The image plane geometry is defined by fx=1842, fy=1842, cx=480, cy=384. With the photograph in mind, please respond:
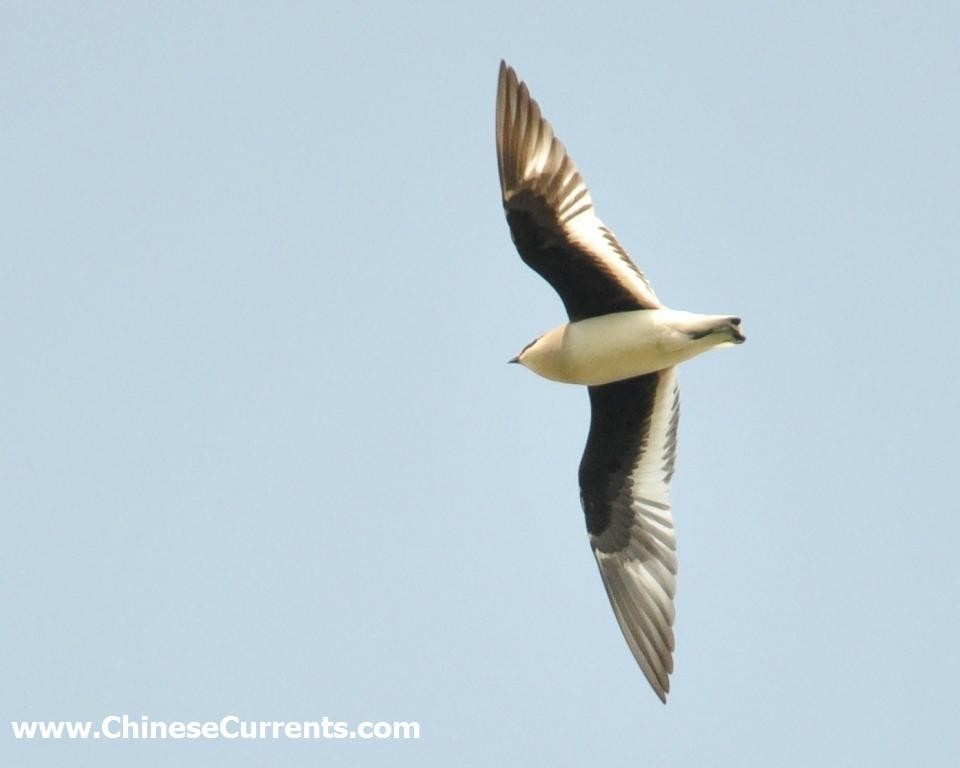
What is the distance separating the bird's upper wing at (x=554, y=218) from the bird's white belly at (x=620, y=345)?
183mm

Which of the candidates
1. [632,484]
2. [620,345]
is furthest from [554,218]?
[632,484]

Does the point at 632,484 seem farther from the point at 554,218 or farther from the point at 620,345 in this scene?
the point at 554,218

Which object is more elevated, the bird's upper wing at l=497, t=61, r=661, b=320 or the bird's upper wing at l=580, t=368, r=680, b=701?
the bird's upper wing at l=497, t=61, r=661, b=320

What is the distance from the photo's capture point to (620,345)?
12.8 metres

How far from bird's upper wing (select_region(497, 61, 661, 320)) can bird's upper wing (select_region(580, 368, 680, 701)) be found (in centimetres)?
101

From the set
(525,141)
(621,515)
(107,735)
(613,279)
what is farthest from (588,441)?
(107,735)

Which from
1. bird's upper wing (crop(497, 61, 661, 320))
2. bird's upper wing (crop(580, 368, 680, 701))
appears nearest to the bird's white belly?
bird's upper wing (crop(497, 61, 661, 320))

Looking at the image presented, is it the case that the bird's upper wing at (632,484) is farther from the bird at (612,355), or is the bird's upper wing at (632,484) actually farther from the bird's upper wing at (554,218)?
the bird's upper wing at (554,218)

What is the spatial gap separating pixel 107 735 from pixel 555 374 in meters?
5.21

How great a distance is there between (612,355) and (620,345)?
10cm

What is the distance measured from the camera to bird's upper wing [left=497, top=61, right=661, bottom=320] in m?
12.5

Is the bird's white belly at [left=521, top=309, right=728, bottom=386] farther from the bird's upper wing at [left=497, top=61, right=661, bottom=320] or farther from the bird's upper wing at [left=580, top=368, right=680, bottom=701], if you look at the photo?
the bird's upper wing at [left=580, top=368, right=680, bottom=701]

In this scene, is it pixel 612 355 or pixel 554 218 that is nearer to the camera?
pixel 554 218

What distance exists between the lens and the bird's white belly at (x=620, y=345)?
12.6 meters
